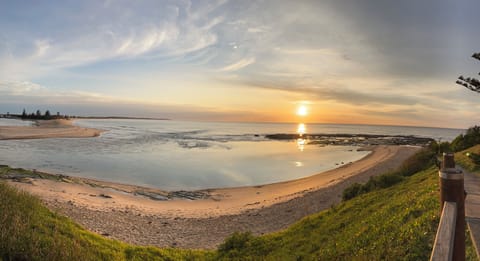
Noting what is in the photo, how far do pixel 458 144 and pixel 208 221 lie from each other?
15.6 metres

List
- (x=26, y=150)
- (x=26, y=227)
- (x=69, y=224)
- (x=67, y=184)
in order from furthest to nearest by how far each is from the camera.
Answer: (x=26, y=150), (x=67, y=184), (x=69, y=224), (x=26, y=227)

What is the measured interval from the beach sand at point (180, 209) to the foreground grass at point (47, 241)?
2.32 meters

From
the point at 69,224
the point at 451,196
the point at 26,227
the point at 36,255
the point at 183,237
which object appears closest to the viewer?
the point at 451,196

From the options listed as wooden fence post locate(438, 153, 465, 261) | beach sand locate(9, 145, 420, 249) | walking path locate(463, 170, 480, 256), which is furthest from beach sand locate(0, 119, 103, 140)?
wooden fence post locate(438, 153, 465, 261)

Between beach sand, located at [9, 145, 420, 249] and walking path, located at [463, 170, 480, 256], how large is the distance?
7.55m

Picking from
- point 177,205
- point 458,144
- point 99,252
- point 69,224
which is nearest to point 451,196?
point 99,252

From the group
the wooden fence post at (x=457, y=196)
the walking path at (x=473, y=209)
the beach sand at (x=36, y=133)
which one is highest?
the wooden fence post at (x=457, y=196)

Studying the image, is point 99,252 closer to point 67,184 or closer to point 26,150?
point 67,184

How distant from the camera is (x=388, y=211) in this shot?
318 inches

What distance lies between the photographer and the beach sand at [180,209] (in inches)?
503

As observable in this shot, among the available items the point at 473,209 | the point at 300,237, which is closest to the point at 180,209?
the point at 300,237

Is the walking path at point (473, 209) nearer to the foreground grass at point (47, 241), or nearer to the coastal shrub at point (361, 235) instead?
the coastal shrub at point (361, 235)

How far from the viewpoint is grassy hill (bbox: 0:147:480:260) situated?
5.84 m

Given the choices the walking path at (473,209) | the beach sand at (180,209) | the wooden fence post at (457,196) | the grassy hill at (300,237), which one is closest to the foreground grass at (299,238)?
the grassy hill at (300,237)
